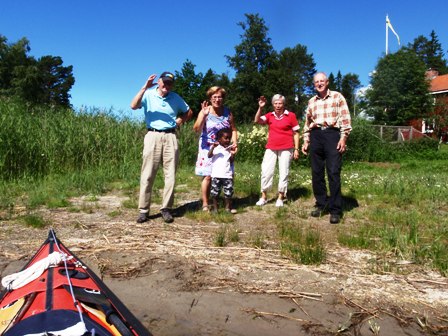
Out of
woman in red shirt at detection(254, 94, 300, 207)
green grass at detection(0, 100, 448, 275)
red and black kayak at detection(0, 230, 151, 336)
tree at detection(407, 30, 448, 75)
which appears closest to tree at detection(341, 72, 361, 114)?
tree at detection(407, 30, 448, 75)

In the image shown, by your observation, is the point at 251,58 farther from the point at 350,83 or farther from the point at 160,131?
the point at 160,131

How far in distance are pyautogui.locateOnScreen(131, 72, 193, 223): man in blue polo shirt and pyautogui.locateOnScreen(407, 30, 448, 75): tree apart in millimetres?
90865

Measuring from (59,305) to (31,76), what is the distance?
53937mm

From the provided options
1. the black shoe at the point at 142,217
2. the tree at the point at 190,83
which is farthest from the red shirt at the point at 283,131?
the tree at the point at 190,83

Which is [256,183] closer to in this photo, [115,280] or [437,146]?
[115,280]

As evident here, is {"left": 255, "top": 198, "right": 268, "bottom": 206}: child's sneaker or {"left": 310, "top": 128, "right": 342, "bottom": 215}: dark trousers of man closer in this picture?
{"left": 310, "top": 128, "right": 342, "bottom": 215}: dark trousers of man

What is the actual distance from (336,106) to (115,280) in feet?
12.8

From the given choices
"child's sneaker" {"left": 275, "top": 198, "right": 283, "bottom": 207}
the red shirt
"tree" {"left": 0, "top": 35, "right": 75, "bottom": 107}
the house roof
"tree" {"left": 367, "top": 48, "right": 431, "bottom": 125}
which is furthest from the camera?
"tree" {"left": 0, "top": 35, "right": 75, "bottom": 107}

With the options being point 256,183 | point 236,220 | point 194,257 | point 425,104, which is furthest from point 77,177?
point 425,104

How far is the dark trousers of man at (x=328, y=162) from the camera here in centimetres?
599

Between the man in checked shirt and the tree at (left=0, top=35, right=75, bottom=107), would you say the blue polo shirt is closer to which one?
the man in checked shirt

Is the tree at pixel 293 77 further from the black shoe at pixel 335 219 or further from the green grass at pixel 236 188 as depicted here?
the black shoe at pixel 335 219

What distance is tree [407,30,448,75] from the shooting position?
8494 cm

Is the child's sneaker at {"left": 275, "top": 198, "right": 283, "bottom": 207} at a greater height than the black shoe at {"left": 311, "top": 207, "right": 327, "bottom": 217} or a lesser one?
greater
